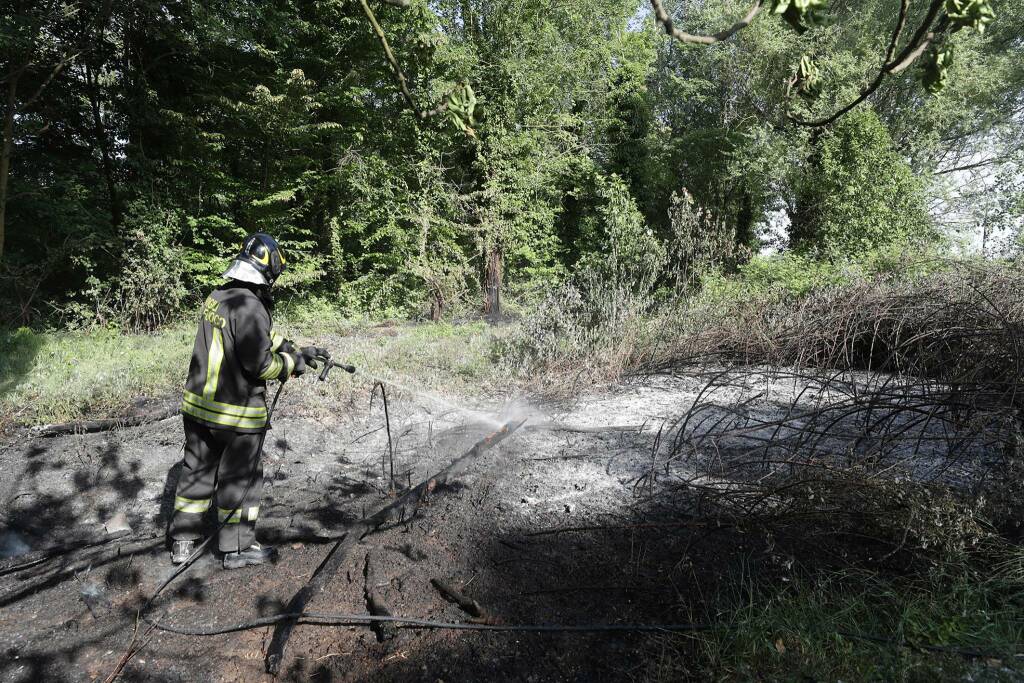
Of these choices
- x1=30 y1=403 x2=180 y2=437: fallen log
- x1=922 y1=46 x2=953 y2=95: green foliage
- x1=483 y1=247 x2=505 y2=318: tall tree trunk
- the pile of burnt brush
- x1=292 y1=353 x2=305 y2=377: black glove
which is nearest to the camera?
x1=922 y1=46 x2=953 y2=95: green foliage

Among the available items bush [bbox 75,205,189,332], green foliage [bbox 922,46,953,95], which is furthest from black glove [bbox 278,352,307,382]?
bush [bbox 75,205,189,332]

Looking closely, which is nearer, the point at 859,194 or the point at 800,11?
the point at 800,11

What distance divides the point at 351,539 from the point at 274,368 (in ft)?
3.54

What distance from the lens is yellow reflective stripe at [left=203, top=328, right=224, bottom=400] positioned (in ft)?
10.4

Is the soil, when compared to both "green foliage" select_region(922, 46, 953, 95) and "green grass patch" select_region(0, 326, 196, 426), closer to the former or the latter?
"green grass patch" select_region(0, 326, 196, 426)

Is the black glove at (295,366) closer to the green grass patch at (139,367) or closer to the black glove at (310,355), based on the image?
the black glove at (310,355)

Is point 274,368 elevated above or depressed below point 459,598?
above

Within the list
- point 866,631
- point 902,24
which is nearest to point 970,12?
point 902,24

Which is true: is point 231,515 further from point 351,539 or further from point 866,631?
point 866,631

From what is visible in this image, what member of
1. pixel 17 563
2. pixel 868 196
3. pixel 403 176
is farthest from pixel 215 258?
pixel 868 196

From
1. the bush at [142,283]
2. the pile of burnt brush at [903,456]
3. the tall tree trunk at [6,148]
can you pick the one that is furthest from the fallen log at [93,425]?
the tall tree trunk at [6,148]

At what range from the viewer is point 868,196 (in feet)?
44.6

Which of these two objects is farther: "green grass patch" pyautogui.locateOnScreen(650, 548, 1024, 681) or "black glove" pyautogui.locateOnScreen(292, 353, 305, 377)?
"black glove" pyautogui.locateOnScreen(292, 353, 305, 377)

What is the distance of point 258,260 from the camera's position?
11.0ft
